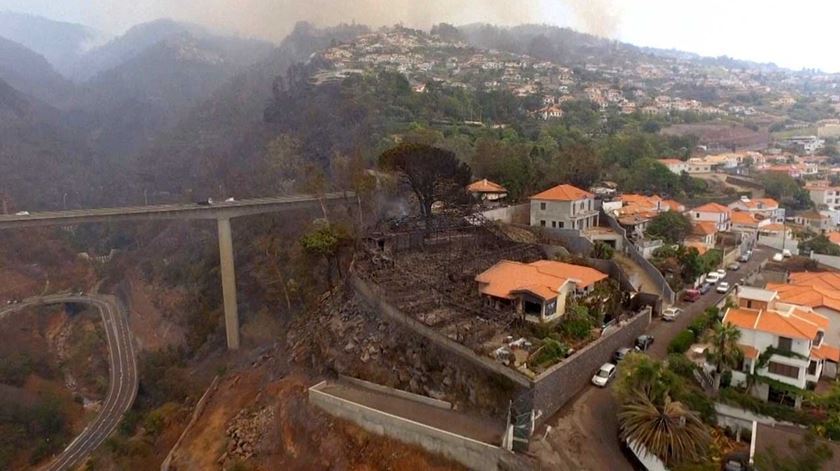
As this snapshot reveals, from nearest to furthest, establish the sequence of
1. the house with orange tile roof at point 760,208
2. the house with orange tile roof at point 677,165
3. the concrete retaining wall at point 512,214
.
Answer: the concrete retaining wall at point 512,214 < the house with orange tile roof at point 760,208 < the house with orange tile roof at point 677,165

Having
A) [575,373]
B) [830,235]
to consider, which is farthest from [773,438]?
[830,235]

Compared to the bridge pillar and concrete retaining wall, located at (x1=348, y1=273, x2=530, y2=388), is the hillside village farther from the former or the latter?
the bridge pillar

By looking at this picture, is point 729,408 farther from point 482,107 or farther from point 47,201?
point 47,201

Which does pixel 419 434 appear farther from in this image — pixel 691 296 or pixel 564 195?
pixel 564 195

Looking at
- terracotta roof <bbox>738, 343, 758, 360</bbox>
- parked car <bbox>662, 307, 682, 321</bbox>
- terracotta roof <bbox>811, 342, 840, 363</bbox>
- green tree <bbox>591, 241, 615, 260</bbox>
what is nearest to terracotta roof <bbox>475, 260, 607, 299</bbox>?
parked car <bbox>662, 307, 682, 321</bbox>

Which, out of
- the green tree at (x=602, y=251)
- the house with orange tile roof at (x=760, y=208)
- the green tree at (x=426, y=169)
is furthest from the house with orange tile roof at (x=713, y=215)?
the green tree at (x=426, y=169)

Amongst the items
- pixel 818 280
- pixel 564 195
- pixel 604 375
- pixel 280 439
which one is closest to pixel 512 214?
pixel 564 195

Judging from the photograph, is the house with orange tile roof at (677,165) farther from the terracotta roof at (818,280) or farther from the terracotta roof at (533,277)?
the terracotta roof at (533,277)

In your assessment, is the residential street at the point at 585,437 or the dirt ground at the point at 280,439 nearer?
the residential street at the point at 585,437
